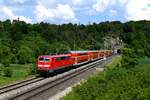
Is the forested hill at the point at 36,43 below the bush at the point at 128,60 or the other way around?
the other way around

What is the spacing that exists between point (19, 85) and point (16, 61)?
67.3 meters

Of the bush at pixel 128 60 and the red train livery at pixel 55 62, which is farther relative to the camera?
the bush at pixel 128 60

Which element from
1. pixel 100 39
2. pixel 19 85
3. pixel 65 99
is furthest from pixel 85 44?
pixel 65 99

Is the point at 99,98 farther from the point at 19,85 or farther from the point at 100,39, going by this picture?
the point at 100,39

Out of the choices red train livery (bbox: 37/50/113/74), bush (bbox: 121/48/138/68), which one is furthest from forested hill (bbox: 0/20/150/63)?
bush (bbox: 121/48/138/68)

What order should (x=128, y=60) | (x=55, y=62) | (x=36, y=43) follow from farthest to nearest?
(x=36, y=43) → (x=128, y=60) → (x=55, y=62)

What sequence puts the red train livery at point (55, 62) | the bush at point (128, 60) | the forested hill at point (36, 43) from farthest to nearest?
the forested hill at point (36, 43) < the bush at point (128, 60) < the red train livery at point (55, 62)

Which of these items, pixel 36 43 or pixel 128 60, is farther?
pixel 36 43

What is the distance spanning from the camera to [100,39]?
19300cm

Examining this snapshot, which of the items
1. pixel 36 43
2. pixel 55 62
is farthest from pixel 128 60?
pixel 36 43

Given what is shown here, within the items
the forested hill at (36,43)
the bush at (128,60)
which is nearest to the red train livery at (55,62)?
the bush at (128,60)

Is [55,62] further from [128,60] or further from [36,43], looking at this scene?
[36,43]

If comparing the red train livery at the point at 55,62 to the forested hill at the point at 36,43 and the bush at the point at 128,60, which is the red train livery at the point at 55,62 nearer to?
the bush at the point at 128,60

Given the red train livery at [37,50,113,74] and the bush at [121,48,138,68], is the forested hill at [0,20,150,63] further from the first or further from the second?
the bush at [121,48,138,68]
